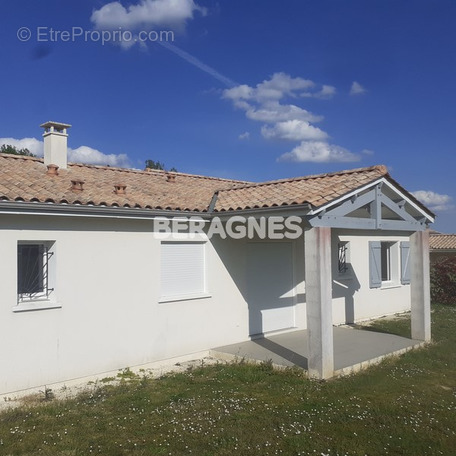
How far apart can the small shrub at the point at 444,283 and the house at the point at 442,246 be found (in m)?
6.61

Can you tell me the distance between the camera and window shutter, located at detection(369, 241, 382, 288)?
14.7 m

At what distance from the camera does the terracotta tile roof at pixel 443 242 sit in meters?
27.6

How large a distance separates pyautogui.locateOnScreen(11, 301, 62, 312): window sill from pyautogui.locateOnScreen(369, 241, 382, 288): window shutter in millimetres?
9951

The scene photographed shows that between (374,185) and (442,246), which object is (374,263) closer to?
(374,185)

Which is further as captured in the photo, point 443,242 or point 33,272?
point 443,242

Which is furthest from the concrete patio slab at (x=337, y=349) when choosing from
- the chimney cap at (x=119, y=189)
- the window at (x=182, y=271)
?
the chimney cap at (x=119, y=189)

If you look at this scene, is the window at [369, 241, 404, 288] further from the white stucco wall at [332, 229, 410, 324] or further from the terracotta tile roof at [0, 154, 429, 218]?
the terracotta tile roof at [0, 154, 429, 218]

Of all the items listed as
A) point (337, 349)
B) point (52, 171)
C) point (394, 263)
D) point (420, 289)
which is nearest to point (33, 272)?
point (52, 171)

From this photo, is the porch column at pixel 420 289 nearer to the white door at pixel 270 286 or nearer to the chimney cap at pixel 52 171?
the white door at pixel 270 286

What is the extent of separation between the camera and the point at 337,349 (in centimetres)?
1005

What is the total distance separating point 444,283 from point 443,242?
10.5 meters

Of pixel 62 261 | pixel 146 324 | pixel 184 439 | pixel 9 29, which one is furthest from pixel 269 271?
pixel 9 29

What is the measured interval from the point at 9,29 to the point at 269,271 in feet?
25.5

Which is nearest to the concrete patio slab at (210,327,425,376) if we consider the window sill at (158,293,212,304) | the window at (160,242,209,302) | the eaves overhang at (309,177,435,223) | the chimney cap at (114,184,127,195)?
the window sill at (158,293,212,304)
